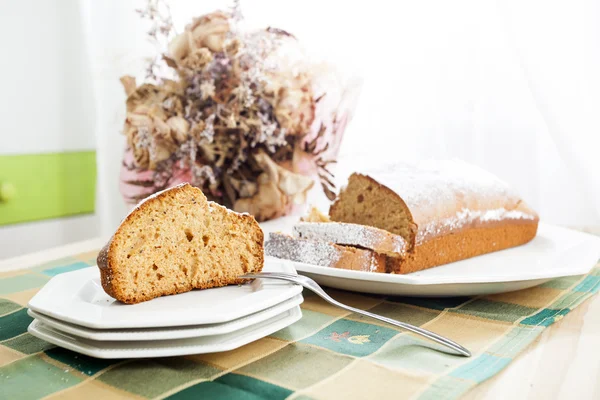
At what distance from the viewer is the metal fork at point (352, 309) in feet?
3.58

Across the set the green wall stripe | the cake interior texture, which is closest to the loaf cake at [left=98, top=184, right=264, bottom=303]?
the cake interior texture

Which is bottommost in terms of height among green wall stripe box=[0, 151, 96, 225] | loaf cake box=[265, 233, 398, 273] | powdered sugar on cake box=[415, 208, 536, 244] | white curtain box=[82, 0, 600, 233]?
green wall stripe box=[0, 151, 96, 225]

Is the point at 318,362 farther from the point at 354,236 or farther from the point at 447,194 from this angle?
the point at 447,194

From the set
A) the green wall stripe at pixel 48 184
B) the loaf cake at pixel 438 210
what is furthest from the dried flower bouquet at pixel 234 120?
the green wall stripe at pixel 48 184

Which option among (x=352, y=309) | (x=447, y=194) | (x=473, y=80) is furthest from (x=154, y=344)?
(x=473, y=80)

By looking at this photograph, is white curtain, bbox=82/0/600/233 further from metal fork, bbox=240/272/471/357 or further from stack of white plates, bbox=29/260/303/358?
stack of white plates, bbox=29/260/303/358

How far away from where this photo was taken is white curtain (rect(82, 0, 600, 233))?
2.21m

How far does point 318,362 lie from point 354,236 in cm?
51

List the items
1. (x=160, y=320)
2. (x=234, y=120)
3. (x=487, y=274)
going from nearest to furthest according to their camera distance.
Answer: (x=160, y=320) < (x=487, y=274) < (x=234, y=120)

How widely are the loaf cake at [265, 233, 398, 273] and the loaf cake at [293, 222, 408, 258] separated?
0.02 metres

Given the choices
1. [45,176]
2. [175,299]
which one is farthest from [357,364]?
[45,176]

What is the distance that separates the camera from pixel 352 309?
1.16 meters

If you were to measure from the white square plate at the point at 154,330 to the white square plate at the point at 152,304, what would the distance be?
0.01 metres

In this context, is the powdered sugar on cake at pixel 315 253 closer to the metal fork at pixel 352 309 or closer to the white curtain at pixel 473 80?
the metal fork at pixel 352 309
